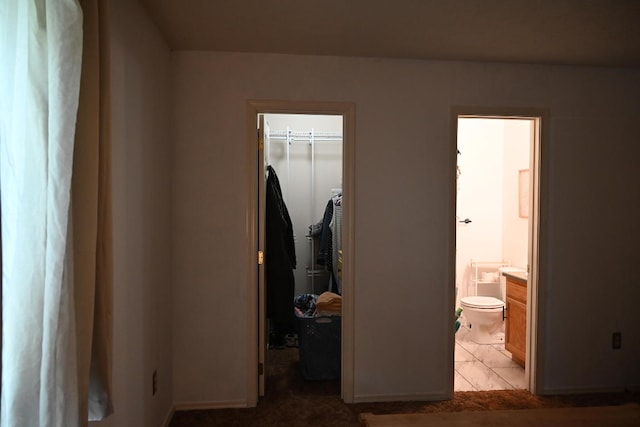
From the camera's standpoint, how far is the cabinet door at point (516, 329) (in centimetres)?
304

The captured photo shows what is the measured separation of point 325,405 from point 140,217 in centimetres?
172

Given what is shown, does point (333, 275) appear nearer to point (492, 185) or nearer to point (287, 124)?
point (287, 124)

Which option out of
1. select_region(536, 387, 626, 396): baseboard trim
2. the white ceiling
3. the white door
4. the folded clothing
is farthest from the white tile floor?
the white ceiling

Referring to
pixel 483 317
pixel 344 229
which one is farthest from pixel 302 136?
pixel 483 317

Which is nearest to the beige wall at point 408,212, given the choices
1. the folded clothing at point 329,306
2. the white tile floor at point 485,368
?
the white tile floor at point 485,368

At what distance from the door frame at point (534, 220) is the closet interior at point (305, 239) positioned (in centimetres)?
100

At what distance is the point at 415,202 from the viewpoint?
2516 millimetres

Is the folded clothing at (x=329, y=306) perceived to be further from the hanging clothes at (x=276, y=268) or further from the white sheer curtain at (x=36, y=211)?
the white sheer curtain at (x=36, y=211)

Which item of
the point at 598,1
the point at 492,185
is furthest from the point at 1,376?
the point at 492,185

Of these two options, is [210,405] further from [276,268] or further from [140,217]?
[140,217]

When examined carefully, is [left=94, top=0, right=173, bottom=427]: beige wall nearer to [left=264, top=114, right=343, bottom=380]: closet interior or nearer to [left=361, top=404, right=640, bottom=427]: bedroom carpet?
[left=264, top=114, right=343, bottom=380]: closet interior

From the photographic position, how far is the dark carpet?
2.29 metres

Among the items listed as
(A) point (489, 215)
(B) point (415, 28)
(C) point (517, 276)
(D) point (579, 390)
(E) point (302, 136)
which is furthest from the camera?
(A) point (489, 215)

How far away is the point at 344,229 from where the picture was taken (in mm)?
2486
